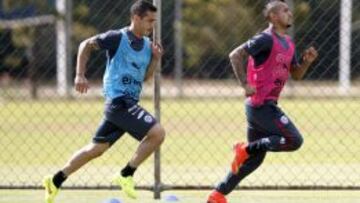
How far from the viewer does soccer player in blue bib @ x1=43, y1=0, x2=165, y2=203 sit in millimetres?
8242

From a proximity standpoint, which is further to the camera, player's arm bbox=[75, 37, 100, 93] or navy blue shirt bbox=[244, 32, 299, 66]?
player's arm bbox=[75, 37, 100, 93]

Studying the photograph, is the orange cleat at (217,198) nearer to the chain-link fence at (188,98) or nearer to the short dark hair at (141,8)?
the chain-link fence at (188,98)

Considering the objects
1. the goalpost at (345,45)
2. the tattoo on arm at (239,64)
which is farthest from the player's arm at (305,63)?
the goalpost at (345,45)

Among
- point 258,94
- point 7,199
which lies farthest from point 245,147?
point 7,199

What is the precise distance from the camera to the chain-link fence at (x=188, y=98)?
1130 cm

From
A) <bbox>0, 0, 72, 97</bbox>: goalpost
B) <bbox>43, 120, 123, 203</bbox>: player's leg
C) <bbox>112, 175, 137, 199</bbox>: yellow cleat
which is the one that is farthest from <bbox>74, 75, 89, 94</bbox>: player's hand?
<bbox>0, 0, 72, 97</bbox>: goalpost

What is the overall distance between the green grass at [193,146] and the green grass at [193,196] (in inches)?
20.1

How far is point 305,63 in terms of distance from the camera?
26.8 feet

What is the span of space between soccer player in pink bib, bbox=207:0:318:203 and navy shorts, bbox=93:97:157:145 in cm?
74

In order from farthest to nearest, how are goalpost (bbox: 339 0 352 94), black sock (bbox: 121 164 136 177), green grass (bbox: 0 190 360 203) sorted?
goalpost (bbox: 339 0 352 94) → green grass (bbox: 0 190 360 203) → black sock (bbox: 121 164 136 177)

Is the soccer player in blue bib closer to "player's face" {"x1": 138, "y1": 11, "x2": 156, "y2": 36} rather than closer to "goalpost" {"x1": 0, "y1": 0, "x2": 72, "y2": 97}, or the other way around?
"player's face" {"x1": 138, "y1": 11, "x2": 156, "y2": 36}

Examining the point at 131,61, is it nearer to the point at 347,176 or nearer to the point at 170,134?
the point at 347,176

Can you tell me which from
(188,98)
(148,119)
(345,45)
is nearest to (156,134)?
(148,119)

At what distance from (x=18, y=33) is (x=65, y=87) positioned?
556 cm
